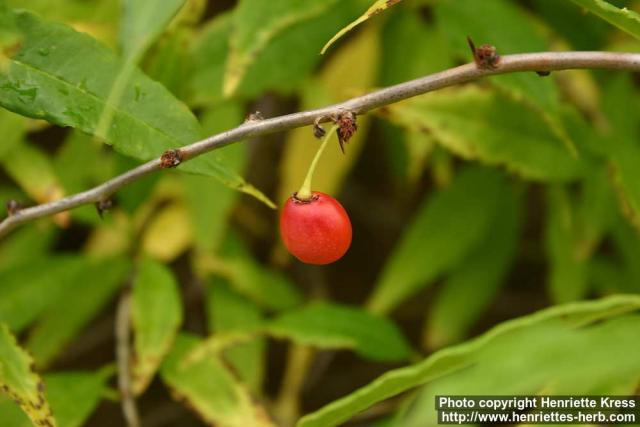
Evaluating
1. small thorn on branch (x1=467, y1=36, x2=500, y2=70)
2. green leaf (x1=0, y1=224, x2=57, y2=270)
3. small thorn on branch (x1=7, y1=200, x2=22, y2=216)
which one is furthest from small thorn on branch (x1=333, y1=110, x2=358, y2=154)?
green leaf (x1=0, y1=224, x2=57, y2=270)

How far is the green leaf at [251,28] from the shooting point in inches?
39.4

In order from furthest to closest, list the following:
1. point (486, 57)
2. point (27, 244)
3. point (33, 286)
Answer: point (27, 244)
point (33, 286)
point (486, 57)

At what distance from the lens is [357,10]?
146cm

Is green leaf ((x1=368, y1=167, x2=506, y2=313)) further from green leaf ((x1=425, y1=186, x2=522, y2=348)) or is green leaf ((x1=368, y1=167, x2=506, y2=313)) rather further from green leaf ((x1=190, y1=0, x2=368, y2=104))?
green leaf ((x1=190, y1=0, x2=368, y2=104))

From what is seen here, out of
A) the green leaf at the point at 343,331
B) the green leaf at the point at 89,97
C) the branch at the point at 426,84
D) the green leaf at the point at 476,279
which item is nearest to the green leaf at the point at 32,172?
the green leaf at the point at 343,331

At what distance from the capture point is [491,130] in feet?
4.17

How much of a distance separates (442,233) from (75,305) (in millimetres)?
702

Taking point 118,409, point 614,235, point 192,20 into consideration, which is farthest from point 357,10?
point 118,409

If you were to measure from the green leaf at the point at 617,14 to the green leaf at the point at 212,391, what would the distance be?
705 millimetres

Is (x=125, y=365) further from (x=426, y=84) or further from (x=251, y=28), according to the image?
(x=426, y=84)

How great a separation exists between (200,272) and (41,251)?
0.36 m

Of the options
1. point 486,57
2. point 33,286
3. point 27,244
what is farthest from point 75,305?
point 486,57

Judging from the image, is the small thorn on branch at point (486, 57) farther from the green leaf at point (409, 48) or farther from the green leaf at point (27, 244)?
the green leaf at point (27, 244)

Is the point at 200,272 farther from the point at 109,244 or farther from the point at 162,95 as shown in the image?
the point at 162,95
